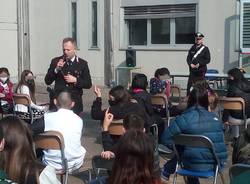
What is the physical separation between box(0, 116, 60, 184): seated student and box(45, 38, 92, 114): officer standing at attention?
12.8ft

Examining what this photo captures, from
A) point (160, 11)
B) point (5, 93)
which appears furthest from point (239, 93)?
point (160, 11)

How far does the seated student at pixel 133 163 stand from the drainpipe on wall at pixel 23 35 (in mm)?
18275

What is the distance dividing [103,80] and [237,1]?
543 cm

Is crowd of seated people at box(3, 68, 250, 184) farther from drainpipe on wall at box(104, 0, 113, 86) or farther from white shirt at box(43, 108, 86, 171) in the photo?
drainpipe on wall at box(104, 0, 113, 86)

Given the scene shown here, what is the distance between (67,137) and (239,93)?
3.76 m

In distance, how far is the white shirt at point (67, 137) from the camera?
6.01 meters

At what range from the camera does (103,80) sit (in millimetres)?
19328

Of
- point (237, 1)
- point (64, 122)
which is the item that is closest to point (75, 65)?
point (64, 122)

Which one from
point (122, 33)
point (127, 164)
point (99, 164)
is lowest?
point (99, 164)

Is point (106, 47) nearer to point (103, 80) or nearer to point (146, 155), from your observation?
point (103, 80)

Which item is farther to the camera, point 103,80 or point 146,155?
point 103,80

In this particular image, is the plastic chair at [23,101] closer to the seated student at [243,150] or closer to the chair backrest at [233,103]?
the chair backrest at [233,103]

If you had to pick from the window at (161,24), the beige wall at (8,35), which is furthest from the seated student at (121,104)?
the beige wall at (8,35)

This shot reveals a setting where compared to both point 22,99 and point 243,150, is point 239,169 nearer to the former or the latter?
point 243,150
